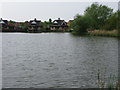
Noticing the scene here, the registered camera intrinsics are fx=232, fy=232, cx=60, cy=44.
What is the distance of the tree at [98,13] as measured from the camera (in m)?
78.5

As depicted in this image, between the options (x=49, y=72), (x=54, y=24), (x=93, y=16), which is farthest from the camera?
(x=54, y=24)

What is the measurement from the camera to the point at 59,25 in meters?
123

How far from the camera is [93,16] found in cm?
7862

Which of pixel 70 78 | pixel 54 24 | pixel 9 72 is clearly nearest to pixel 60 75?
pixel 70 78

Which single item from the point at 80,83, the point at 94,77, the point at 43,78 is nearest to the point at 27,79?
the point at 43,78

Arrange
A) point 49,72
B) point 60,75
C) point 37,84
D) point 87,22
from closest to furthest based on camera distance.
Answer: point 37,84 < point 60,75 < point 49,72 < point 87,22

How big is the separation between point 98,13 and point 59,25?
45608mm

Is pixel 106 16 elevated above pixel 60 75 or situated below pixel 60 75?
above

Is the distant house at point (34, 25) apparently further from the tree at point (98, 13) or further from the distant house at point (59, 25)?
the tree at point (98, 13)

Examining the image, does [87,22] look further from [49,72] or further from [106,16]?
[49,72]

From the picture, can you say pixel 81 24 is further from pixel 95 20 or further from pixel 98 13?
pixel 98 13

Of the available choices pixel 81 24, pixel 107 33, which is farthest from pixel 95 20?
pixel 107 33

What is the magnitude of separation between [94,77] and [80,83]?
155cm

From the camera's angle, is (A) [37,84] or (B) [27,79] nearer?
(A) [37,84]
